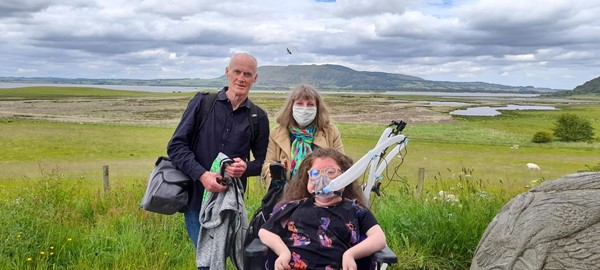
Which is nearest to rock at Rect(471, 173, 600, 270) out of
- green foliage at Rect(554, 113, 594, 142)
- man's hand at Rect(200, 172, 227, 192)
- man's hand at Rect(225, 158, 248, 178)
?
man's hand at Rect(225, 158, 248, 178)

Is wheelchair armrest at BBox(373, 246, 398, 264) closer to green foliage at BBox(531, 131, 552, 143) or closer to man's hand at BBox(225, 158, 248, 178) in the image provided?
man's hand at BBox(225, 158, 248, 178)

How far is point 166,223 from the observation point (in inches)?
224

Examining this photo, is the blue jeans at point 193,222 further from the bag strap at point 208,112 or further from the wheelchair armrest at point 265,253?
the wheelchair armrest at point 265,253

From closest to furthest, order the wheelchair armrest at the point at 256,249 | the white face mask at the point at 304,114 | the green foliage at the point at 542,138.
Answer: the wheelchair armrest at the point at 256,249
the white face mask at the point at 304,114
the green foliage at the point at 542,138

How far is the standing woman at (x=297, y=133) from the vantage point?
13.3ft

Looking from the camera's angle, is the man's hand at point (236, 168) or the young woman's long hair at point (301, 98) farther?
the young woman's long hair at point (301, 98)

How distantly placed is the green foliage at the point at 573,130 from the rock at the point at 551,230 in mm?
56465

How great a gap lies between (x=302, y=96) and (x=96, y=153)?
31.4 m

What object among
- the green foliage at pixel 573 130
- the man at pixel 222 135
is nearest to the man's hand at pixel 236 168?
the man at pixel 222 135

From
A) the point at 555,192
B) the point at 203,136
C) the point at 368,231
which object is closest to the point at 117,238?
the point at 203,136

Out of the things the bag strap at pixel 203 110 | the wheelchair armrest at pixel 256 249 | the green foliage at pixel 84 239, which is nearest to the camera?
the wheelchair armrest at pixel 256 249

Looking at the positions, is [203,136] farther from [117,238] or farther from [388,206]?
[388,206]

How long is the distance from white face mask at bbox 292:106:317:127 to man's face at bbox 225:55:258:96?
47 centimetres

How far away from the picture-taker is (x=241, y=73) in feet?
12.4
